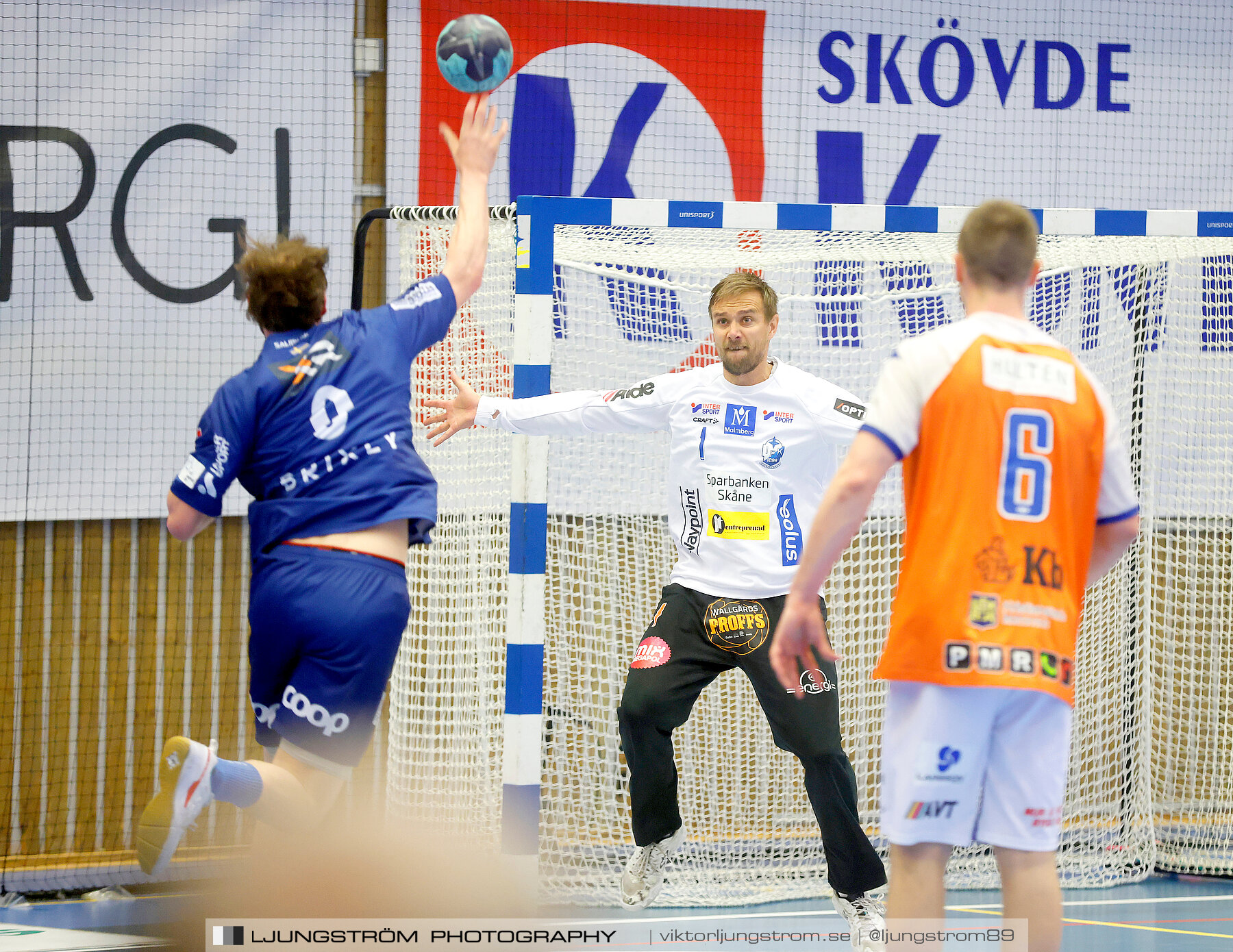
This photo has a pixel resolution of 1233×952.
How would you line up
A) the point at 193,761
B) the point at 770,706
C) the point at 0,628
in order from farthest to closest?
the point at 0,628 → the point at 770,706 → the point at 193,761

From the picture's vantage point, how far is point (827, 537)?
2.70m

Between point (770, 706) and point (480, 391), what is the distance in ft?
6.60

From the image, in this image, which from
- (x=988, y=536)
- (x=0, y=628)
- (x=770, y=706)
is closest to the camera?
(x=988, y=536)

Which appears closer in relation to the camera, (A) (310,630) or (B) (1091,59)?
(A) (310,630)

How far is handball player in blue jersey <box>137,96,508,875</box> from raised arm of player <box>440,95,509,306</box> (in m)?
0.33

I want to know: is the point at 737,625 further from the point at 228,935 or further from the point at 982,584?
the point at 228,935

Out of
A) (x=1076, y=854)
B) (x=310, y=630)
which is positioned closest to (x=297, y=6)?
(x=310, y=630)

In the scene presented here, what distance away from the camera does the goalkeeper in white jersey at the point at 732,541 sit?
427 cm

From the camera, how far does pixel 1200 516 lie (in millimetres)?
6227

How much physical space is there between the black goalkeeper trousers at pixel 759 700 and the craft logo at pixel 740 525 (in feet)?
0.79

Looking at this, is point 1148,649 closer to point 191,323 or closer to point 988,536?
point 988,536

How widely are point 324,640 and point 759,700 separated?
180cm

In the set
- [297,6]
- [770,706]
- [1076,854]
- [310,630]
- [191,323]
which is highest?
[297,6]

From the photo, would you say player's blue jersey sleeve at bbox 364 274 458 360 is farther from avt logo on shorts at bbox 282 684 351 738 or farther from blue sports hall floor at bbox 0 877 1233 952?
blue sports hall floor at bbox 0 877 1233 952
